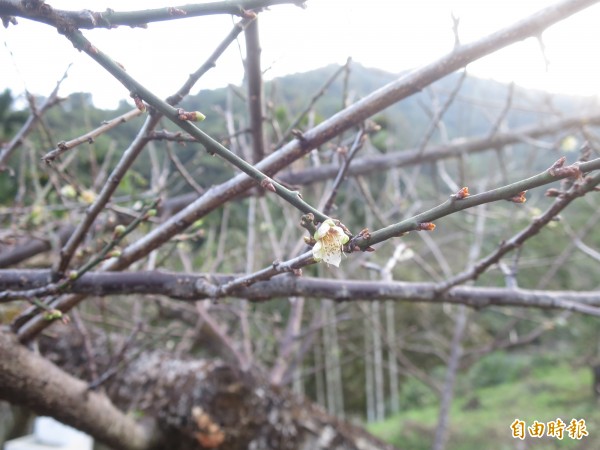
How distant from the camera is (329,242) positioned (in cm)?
48

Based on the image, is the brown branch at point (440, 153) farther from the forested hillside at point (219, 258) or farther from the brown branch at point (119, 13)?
the brown branch at point (119, 13)

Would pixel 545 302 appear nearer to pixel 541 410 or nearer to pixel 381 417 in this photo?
pixel 541 410

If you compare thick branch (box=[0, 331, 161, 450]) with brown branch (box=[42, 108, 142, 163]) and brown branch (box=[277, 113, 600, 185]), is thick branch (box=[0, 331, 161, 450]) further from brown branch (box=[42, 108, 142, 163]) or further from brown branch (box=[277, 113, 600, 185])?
brown branch (box=[277, 113, 600, 185])

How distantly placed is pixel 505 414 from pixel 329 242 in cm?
678

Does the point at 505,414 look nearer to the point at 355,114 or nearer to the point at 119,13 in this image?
the point at 355,114

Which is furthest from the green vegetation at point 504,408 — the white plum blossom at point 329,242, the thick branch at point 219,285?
the white plum blossom at point 329,242

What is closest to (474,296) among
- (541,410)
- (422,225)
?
(422,225)

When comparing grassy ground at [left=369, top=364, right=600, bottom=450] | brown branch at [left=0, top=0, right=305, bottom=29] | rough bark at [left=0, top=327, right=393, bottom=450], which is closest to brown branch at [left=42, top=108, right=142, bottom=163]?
brown branch at [left=0, top=0, right=305, bottom=29]

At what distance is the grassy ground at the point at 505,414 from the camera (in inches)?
199

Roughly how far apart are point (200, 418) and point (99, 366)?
3.25 feet

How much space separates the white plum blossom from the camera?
47 cm

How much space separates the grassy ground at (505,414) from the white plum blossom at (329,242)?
4775 mm

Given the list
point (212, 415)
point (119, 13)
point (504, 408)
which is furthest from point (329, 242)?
point (504, 408)

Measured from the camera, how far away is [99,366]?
92.0 inches
